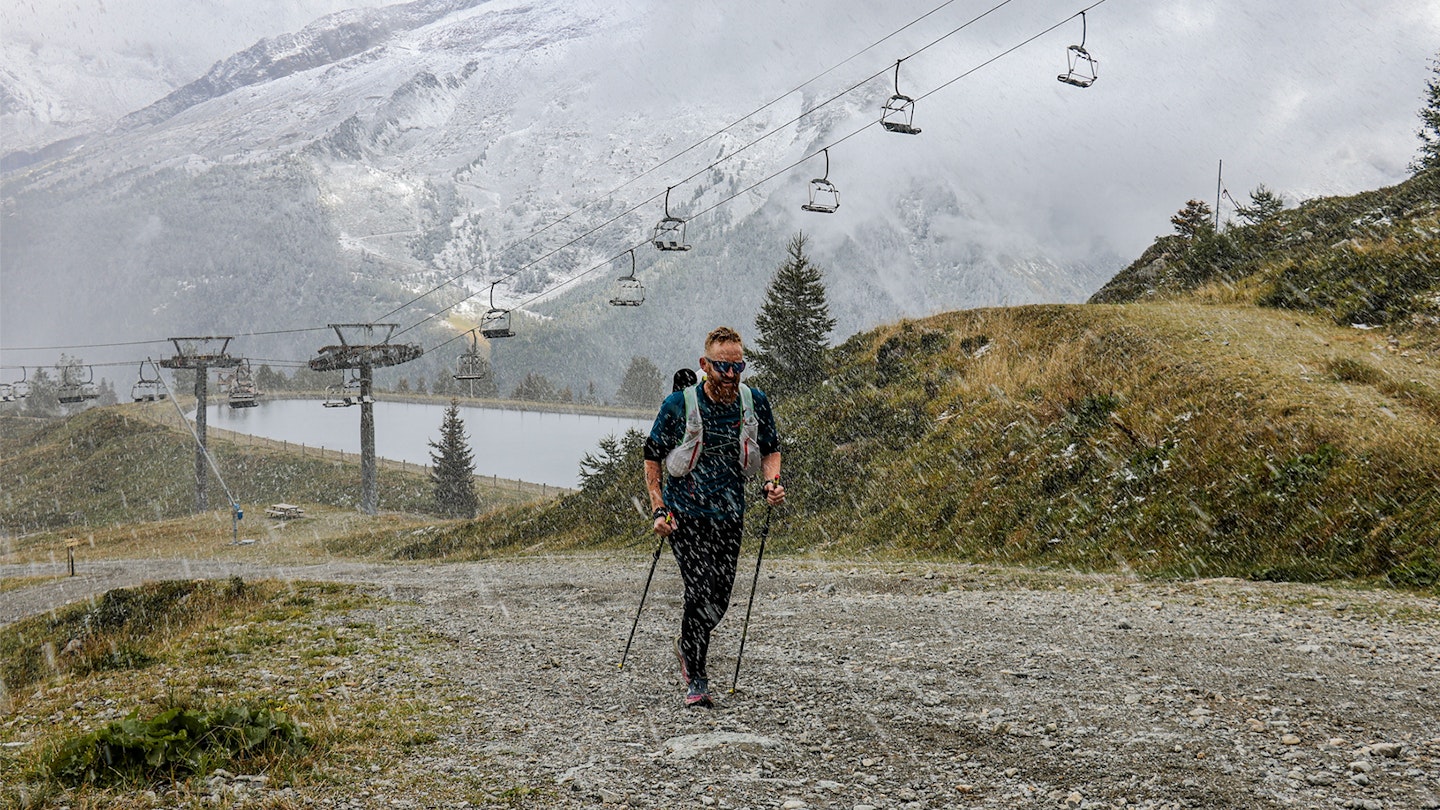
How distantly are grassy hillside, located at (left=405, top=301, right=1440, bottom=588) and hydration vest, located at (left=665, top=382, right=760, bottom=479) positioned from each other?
8079mm

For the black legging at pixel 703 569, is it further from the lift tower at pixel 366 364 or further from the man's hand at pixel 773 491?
the lift tower at pixel 366 364

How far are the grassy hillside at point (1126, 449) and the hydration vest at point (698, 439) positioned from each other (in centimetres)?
808

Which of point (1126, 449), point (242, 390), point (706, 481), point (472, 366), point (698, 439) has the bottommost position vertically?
point (706, 481)

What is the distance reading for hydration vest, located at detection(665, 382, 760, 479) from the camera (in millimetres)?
6973

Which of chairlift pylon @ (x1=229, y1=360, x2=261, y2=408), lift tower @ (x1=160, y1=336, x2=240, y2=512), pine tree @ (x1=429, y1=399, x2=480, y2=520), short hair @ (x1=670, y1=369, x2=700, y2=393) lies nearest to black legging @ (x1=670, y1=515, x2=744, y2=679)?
short hair @ (x1=670, y1=369, x2=700, y2=393)

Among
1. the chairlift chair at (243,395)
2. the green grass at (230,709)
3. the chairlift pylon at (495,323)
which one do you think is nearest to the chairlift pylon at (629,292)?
the chairlift pylon at (495,323)

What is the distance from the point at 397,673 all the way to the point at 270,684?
3.34 feet

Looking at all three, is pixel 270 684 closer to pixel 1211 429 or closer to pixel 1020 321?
pixel 1211 429

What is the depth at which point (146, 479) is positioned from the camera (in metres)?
96.2

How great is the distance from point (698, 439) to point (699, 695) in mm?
1812

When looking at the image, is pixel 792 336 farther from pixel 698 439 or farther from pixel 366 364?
pixel 366 364

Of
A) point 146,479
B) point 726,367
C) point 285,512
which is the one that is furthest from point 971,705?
point 146,479

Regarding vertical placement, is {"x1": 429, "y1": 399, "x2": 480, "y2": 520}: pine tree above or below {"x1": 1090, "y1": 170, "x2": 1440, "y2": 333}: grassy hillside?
below

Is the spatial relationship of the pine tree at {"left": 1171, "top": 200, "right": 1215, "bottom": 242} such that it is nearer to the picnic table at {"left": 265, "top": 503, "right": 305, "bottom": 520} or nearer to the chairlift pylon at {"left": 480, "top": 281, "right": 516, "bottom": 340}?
the chairlift pylon at {"left": 480, "top": 281, "right": 516, "bottom": 340}
